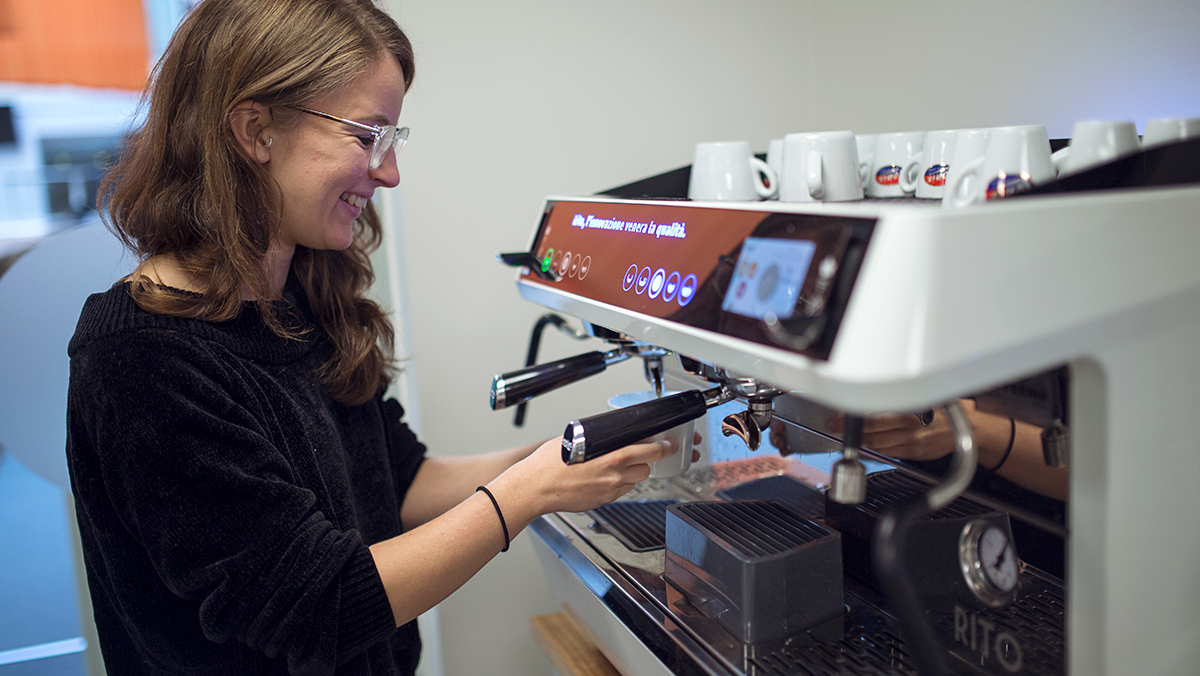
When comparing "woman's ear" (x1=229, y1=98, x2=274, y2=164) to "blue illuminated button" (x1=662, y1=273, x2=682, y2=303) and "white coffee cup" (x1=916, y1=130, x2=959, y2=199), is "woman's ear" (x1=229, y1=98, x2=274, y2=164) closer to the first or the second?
"blue illuminated button" (x1=662, y1=273, x2=682, y2=303)

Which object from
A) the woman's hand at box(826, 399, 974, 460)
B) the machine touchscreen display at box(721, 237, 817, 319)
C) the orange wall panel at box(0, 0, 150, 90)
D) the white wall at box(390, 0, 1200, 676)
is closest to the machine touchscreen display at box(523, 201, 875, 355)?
the machine touchscreen display at box(721, 237, 817, 319)

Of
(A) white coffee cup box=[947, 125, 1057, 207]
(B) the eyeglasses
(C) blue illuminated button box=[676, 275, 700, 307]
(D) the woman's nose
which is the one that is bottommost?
(C) blue illuminated button box=[676, 275, 700, 307]

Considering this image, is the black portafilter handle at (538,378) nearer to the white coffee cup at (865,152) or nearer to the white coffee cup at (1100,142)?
the white coffee cup at (865,152)

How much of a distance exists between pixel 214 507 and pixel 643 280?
41 centimetres

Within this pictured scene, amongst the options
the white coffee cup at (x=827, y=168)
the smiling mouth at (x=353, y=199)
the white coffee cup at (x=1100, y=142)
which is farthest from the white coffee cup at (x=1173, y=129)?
the smiling mouth at (x=353, y=199)

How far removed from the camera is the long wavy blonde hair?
0.78 metres

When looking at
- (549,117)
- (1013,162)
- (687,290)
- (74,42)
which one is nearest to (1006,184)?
(1013,162)

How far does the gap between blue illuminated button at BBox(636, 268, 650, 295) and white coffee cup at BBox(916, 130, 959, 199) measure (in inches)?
12.0

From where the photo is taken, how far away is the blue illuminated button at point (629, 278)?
0.70m

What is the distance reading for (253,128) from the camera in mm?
804

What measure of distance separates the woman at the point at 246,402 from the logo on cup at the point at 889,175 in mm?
379

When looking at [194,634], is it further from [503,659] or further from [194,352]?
[503,659]

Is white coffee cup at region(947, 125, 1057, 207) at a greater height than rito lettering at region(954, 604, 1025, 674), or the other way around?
white coffee cup at region(947, 125, 1057, 207)

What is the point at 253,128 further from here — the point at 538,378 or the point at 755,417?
the point at 755,417
